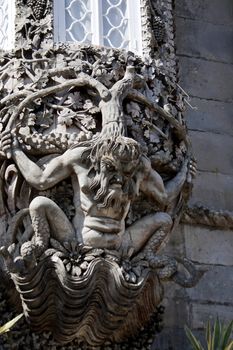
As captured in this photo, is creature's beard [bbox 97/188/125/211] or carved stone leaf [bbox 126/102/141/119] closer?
creature's beard [bbox 97/188/125/211]

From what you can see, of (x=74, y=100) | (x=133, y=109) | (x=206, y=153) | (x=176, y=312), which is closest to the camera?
(x=74, y=100)

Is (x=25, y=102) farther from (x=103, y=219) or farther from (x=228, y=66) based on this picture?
(x=228, y=66)

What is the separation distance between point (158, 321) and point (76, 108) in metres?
1.65

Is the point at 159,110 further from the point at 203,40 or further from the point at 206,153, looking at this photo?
the point at 203,40

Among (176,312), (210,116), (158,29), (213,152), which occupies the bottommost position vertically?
(176,312)

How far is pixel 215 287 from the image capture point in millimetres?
8602

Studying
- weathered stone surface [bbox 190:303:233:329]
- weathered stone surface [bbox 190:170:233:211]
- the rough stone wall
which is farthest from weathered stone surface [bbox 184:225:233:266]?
weathered stone surface [bbox 190:303:233:329]

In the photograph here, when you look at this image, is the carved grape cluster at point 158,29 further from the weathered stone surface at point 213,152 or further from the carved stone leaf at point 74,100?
the weathered stone surface at point 213,152

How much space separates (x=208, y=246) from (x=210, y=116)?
1288mm

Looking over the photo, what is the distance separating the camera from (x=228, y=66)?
9.73m

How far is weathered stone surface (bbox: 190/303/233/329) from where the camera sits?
27.5ft

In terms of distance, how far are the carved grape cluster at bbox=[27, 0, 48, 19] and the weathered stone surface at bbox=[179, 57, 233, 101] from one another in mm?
2034

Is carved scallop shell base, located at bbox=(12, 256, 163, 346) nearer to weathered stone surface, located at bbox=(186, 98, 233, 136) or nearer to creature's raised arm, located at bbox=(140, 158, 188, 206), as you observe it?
creature's raised arm, located at bbox=(140, 158, 188, 206)

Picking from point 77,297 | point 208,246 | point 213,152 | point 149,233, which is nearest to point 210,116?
point 213,152
